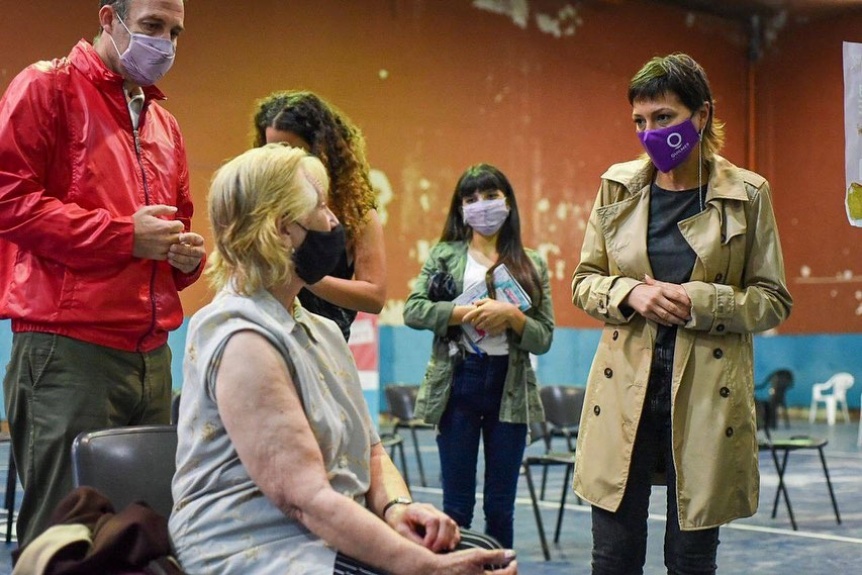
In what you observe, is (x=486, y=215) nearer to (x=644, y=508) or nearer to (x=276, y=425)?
(x=644, y=508)

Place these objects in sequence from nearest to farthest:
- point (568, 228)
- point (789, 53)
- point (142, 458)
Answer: point (142, 458) → point (568, 228) → point (789, 53)

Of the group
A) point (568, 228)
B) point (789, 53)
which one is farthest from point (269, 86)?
point (789, 53)

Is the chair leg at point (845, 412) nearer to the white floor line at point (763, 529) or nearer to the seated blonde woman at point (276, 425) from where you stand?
the white floor line at point (763, 529)

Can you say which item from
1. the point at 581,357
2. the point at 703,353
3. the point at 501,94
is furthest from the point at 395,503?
the point at 581,357

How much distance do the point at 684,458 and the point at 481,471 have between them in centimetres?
567

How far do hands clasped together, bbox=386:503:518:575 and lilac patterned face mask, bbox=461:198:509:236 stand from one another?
2.36m

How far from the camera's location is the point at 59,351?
2354mm

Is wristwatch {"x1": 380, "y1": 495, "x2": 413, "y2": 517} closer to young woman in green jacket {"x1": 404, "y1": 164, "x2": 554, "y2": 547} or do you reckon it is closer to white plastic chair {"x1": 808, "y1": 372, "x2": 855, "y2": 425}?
young woman in green jacket {"x1": 404, "y1": 164, "x2": 554, "y2": 547}

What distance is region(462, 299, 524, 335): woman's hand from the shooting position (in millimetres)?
3961

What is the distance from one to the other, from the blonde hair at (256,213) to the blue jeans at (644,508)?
1.12 meters

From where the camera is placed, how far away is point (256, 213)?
1.87m

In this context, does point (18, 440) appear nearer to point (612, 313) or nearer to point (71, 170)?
point (71, 170)

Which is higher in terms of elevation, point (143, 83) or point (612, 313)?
point (143, 83)

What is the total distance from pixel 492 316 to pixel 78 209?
1.92 m
